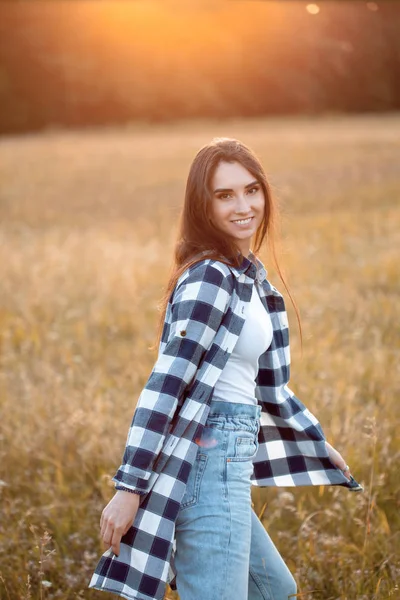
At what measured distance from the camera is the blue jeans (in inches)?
73.2

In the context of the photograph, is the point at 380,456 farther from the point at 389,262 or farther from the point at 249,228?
the point at 389,262

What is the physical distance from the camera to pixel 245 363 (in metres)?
2.08

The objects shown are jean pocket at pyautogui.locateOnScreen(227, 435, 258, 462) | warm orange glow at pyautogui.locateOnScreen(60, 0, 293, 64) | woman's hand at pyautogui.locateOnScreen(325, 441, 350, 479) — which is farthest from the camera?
warm orange glow at pyautogui.locateOnScreen(60, 0, 293, 64)

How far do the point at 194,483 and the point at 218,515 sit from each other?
0.34 feet

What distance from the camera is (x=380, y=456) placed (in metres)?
3.45

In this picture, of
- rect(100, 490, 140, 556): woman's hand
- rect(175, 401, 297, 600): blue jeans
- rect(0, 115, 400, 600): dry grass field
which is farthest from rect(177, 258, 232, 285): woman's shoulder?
rect(100, 490, 140, 556): woman's hand

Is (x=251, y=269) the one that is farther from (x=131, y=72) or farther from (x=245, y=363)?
(x=131, y=72)

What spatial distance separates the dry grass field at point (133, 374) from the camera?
2.87m

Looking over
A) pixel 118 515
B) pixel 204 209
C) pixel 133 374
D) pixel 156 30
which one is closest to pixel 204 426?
pixel 118 515

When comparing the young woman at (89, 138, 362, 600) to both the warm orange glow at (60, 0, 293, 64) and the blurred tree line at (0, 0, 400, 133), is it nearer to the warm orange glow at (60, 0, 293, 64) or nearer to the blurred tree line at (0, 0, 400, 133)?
the warm orange glow at (60, 0, 293, 64)

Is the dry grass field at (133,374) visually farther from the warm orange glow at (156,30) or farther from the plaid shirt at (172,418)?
the warm orange glow at (156,30)

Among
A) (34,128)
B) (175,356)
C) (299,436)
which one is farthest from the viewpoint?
(34,128)

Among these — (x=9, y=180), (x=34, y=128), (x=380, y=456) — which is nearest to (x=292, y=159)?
(x=9, y=180)

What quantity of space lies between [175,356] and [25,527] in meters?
1.58
